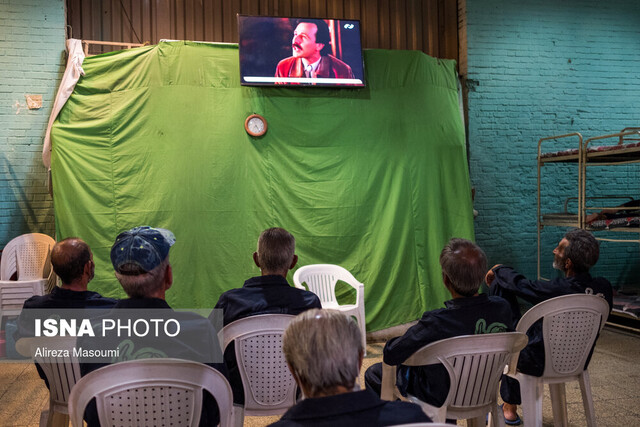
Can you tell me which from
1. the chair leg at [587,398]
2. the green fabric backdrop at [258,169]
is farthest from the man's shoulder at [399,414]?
the green fabric backdrop at [258,169]

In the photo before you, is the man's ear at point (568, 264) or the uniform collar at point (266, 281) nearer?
the uniform collar at point (266, 281)

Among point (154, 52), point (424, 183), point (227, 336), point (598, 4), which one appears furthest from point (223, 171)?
point (598, 4)

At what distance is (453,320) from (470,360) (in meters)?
0.17

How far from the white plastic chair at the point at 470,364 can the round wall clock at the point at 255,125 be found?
10.9ft

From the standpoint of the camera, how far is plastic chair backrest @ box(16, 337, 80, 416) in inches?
82.9

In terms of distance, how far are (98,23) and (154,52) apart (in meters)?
1.25

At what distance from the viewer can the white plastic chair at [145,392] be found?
1568mm

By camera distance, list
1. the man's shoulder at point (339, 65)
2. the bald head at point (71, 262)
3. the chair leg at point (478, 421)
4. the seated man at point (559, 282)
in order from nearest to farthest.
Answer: the chair leg at point (478, 421) < the bald head at point (71, 262) < the seated man at point (559, 282) < the man's shoulder at point (339, 65)

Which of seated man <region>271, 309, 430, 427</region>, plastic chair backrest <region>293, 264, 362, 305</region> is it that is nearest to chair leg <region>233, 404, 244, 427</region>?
seated man <region>271, 309, 430, 427</region>

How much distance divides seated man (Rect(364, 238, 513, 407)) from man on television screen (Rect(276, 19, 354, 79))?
332 centimetres

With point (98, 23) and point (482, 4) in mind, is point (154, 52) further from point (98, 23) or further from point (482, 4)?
point (482, 4)

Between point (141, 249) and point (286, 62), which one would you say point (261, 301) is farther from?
point (286, 62)

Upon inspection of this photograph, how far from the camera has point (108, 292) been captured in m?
4.60

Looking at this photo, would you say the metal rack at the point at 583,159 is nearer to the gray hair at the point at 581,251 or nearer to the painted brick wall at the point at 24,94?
the gray hair at the point at 581,251
